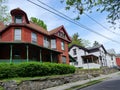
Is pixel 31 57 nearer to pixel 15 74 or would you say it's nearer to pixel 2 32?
pixel 2 32

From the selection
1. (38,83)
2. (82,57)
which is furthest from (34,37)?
(82,57)

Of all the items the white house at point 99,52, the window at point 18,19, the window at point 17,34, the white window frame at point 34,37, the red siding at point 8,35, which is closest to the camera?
the red siding at point 8,35

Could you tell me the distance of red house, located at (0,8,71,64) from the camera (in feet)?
78.6

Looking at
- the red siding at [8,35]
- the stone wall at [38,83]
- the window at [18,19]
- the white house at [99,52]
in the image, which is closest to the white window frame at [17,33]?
the red siding at [8,35]

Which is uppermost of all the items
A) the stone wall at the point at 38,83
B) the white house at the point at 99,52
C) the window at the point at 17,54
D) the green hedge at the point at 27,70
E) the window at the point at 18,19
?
the window at the point at 18,19

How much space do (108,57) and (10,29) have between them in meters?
44.3

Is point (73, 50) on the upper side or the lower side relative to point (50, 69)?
upper

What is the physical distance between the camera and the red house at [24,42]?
24.0 meters

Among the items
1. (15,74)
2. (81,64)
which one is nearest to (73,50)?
(81,64)

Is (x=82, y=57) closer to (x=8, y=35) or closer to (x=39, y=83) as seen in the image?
(x=8, y=35)

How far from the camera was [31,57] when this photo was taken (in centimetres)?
2630

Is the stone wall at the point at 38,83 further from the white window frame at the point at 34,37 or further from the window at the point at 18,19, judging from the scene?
the window at the point at 18,19

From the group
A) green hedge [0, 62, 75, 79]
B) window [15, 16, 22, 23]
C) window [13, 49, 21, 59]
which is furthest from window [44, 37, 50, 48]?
green hedge [0, 62, 75, 79]

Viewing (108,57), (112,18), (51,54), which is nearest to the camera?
(112,18)
